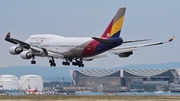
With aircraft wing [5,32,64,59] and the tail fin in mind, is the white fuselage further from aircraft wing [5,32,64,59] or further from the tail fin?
the tail fin

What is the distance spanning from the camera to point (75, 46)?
347 ft

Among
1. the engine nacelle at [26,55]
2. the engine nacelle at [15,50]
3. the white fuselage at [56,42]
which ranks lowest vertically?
the engine nacelle at [26,55]

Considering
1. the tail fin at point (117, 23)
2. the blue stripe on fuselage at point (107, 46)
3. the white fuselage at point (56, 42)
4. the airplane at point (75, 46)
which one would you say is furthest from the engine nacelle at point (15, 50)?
the tail fin at point (117, 23)

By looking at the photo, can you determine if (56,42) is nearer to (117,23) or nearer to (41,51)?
(41,51)

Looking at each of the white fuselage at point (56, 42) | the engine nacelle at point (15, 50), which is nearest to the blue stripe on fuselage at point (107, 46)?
the white fuselage at point (56, 42)

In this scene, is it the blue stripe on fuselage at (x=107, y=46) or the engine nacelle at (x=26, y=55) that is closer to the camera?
the blue stripe on fuselage at (x=107, y=46)

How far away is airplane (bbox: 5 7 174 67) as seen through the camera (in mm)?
100875

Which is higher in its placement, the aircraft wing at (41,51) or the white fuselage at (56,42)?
the white fuselage at (56,42)

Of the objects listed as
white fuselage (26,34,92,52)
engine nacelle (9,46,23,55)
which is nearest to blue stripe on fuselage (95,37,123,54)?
white fuselage (26,34,92,52)

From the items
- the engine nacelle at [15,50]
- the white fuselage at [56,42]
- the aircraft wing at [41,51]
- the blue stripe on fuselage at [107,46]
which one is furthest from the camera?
the engine nacelle at [15,50]

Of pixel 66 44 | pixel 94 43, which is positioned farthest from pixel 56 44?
pixel 94 43

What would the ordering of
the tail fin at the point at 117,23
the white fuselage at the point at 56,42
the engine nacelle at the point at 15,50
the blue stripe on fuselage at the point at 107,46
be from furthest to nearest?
the engine nacelle at the point at 15,50 → the white fuselage at the point at 56,42 → the tail fin at the point at 117,23 → the blue stripe on fuselage at the point at 107,46

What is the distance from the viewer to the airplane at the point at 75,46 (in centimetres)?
10088

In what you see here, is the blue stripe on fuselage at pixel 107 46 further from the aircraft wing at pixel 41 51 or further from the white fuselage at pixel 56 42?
the aircraft wing at pixel 41 51
